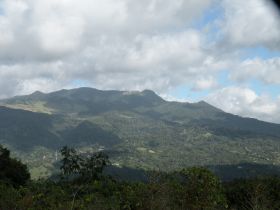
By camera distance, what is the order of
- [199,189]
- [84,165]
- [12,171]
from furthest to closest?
[84,165] < [12,171] < [199,189]

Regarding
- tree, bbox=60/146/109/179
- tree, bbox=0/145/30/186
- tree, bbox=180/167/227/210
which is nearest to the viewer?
tree, bbox=180/167/227/210

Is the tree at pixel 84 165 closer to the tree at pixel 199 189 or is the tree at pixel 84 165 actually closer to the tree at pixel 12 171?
the tree at pixel 12 171

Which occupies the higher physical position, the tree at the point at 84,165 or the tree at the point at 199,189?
the tree at the point at 199,189

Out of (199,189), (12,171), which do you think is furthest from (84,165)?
(199,189)

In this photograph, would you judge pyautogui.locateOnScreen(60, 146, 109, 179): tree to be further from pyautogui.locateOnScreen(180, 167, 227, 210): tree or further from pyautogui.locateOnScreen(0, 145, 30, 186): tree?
pyautogui.locateOnScreen(180, 167, 227, 210): tree

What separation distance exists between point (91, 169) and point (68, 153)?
9382 mm

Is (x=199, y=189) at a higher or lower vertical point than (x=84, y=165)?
higher

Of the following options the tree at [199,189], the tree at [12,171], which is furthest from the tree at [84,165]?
the tree at [199,189]

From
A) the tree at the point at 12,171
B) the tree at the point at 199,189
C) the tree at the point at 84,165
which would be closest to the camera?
the tree at the point at 199,189

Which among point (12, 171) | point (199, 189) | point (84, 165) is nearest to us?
point (199, 189)

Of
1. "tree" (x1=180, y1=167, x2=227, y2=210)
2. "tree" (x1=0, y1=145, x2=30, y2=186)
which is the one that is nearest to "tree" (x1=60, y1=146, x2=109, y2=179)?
"tree" (x1=0, y1=145, x2=30, y2=186)

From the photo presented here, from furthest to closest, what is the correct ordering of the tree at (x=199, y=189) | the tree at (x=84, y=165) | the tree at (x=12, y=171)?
the tree at (x=84, y=165) → the tree at (x=12, y=171) → the tree at (x=199, y=189)

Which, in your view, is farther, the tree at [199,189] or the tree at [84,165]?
the tree at [84,165]

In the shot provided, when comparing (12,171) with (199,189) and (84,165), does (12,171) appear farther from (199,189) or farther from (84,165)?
(199,189)
